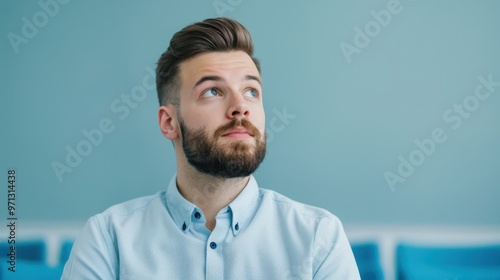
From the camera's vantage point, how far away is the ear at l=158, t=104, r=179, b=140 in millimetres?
1805

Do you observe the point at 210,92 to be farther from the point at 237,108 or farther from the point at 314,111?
the point at 314,111

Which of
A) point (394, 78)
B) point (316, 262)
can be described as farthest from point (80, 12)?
point (316, 262)

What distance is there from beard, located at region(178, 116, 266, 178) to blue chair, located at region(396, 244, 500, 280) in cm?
111

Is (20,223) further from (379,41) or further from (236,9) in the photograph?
(379,41)

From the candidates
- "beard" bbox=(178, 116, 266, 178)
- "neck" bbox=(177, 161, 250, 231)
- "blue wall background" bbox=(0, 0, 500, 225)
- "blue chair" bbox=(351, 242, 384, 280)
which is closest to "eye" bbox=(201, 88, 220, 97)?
"beard" bbox=(178, 116, 266, 178)

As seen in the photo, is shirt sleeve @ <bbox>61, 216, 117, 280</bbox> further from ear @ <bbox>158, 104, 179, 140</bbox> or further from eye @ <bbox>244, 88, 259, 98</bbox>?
eye @ <bbox>244, 88, 259, 98</bbox>

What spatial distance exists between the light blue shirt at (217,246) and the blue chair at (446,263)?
2.98ft

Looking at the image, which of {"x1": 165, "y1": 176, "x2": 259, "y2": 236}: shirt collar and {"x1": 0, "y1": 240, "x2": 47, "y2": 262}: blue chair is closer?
{"x1": 165, "y1": 176, "x2": 259, "y2": 236}: shirt collar

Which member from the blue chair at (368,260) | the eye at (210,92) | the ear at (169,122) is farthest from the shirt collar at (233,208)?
the blue chair at (368,260)

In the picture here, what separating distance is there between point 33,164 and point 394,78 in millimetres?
1667

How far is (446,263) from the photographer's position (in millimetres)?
2416

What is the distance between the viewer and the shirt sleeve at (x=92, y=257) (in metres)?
1.55

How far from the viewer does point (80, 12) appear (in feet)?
8.20

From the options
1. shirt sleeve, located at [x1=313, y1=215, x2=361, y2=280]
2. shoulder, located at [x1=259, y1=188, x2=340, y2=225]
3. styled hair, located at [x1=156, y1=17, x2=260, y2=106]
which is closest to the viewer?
shirt sleeve, located at [x1=313, y1=215, x2=361, y2=280]
